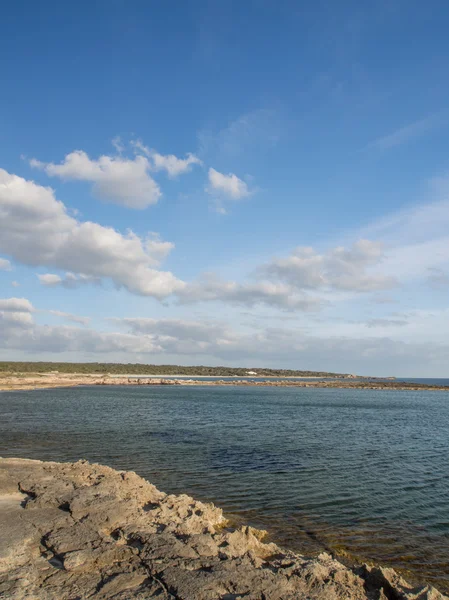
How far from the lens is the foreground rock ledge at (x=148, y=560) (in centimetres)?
862

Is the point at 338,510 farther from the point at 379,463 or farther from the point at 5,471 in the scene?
the point at 5,471

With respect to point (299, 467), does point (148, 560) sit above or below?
above

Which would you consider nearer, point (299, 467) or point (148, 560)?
point (148, 560)

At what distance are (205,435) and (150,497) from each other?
20.8 m

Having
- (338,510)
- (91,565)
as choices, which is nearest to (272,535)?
(338,510)

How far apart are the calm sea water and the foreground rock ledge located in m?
3.45

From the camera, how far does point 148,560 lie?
9.93 meters

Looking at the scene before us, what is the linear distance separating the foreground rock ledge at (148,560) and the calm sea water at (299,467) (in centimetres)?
345

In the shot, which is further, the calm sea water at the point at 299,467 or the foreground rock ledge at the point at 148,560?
the calm sea water at the point at 299,467

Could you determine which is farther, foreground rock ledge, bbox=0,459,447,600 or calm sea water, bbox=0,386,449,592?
calm sea water, bbox=0,386,449,592

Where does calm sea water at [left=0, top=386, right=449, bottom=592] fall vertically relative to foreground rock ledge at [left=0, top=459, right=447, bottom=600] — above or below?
below

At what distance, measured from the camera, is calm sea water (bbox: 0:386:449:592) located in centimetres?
1477

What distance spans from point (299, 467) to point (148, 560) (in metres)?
16.8

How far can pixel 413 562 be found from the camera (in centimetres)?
1292
